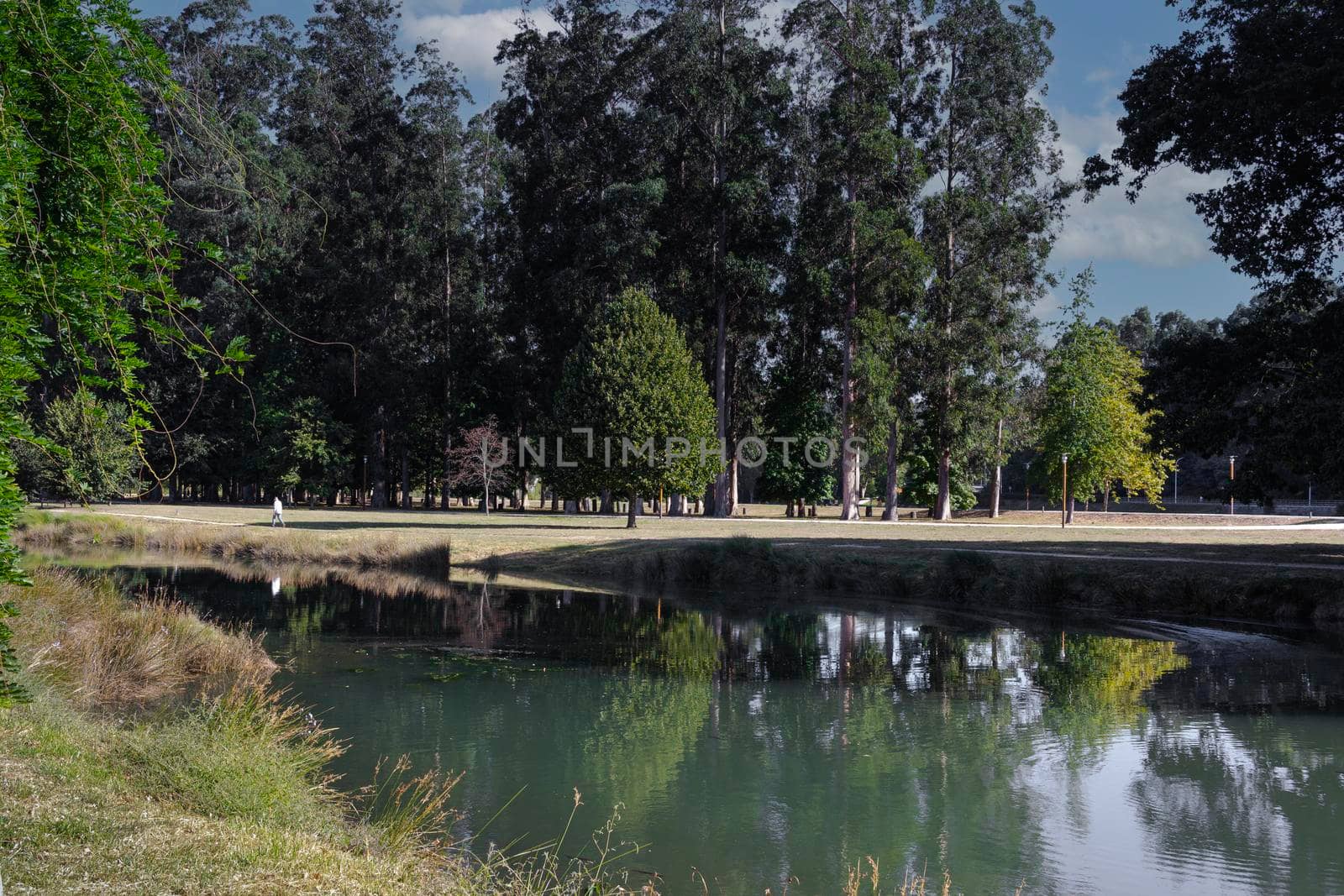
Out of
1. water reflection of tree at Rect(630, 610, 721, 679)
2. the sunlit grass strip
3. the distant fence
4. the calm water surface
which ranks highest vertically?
the distant fence

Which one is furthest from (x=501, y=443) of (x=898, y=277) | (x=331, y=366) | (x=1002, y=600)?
(x=1002, y=600)

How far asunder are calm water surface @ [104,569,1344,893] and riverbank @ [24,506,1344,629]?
2.71 meters

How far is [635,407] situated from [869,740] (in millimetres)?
35280

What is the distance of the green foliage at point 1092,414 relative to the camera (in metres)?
56.4

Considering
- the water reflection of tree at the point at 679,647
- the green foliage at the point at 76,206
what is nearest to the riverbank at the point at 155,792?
the green foliage at the point at 76,206

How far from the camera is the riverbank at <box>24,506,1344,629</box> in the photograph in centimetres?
2419

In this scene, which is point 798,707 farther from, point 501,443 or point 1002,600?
point 501,443

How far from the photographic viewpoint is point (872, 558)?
2984 centimetres

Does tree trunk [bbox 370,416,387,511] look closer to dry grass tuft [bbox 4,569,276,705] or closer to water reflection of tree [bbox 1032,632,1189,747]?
dry grass tuft [bbox 4,569,276,705]

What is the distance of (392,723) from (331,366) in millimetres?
55366

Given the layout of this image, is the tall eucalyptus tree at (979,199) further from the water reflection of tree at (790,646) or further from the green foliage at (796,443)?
the water reflection of tree at (790,646)

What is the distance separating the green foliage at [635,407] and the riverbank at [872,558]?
312 centimetres

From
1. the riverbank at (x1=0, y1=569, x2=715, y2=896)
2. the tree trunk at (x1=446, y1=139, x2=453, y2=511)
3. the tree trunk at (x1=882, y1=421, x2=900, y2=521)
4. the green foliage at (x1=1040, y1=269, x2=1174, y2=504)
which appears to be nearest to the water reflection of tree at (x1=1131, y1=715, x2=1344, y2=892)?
the riverbank at (x1=0, y1=569, x2=715, y2=896)

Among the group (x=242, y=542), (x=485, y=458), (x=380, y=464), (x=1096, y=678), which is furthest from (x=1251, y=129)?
(x=380, y=464)
